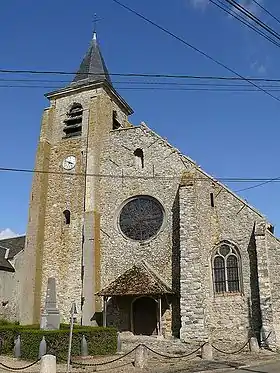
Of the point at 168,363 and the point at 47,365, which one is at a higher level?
the point at 47,365

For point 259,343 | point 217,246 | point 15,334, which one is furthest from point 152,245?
point 15,334

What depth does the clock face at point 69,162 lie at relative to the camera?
79.0 ft

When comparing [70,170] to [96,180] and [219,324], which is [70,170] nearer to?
[96,180]

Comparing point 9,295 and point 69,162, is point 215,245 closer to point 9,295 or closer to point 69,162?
point 69,162

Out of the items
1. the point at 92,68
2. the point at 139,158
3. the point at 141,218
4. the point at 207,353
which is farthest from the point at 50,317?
the point at 92,68

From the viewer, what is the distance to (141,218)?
2202 cm

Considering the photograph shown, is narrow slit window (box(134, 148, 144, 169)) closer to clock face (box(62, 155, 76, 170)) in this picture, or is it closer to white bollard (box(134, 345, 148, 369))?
clock face (box(62, 155, 76, 170))

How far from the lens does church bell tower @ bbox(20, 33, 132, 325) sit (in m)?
21.1

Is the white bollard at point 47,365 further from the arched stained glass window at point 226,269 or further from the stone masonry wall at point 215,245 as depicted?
the arched stained glass window at point 226,269

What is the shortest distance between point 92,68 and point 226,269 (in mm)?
15868

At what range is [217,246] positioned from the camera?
67.1 feet

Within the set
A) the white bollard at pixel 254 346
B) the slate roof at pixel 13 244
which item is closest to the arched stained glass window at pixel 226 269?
the white bollard at pixel 254 346

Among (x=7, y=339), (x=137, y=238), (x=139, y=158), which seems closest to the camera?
(x=7, y=339)

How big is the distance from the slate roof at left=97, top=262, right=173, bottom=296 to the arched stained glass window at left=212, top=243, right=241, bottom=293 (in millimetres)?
2520
